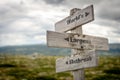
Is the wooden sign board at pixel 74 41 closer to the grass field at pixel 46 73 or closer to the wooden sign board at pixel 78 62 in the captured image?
the wooden sign board at pixel 78 62

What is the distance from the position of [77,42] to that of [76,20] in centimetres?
86

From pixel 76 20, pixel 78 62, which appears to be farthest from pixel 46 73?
pixel 78 62

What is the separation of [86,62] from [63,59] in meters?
1.33

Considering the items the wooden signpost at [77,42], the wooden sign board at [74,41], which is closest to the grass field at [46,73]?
the wooden sign board at [74,41]

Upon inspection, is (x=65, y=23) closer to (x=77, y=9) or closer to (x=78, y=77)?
(x=77, y=9)

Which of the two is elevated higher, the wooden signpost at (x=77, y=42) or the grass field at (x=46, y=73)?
the wooden signpost at (x=77, y=42)

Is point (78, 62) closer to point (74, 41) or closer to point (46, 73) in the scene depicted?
point (74, 41)

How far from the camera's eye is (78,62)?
31.3 feet

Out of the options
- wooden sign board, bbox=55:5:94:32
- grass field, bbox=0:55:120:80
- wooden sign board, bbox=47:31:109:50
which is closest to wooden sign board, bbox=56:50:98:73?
wooden sign board, bbox=47:31:109:50

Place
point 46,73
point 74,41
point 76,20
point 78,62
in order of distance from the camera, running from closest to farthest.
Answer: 1. point 78,62
2. point 74,41
3. point 76,20
4. point 46,73

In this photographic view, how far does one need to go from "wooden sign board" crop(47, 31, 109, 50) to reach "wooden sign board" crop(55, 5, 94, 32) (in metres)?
0.49

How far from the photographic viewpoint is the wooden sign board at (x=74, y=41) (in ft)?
30.2

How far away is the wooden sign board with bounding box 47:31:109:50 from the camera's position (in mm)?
9211

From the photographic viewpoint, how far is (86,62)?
9.12 m
